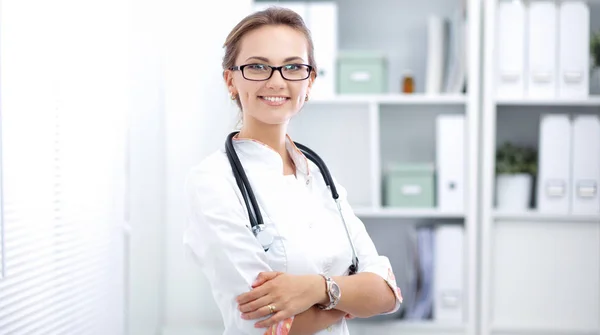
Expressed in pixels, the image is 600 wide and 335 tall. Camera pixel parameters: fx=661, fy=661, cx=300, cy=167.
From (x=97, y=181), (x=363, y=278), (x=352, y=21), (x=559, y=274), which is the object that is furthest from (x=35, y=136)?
(x=559, y=274)

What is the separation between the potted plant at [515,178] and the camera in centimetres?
256

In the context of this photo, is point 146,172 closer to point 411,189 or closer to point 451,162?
point 411,189

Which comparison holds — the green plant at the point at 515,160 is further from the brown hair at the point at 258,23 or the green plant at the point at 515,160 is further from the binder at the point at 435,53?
the brown hair at the point at 258,23

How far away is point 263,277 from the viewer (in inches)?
46.1

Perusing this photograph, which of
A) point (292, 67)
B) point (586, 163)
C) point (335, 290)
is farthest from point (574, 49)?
→ point (335, 290)

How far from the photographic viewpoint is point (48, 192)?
1.60 meters

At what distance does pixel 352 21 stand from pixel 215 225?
6.05 ft

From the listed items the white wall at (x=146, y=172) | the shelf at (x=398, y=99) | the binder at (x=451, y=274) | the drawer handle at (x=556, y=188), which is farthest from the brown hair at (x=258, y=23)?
the drawer handle at (x=556, y=188)

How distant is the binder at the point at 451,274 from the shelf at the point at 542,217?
18 centimetres

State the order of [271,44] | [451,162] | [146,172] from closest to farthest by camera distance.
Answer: [271,44] < [146,172] < [451,162]

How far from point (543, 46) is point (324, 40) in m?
0.83

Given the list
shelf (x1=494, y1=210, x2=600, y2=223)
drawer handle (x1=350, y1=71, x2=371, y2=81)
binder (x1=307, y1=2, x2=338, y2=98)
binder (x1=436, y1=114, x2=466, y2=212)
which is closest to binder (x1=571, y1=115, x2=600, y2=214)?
shelf (x1=494, y1=210, x2=600, y2=223)

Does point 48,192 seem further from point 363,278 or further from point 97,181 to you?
point 363,278

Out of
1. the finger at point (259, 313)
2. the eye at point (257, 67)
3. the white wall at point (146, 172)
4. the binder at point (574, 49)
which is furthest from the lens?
the binder at point (574, 49)
